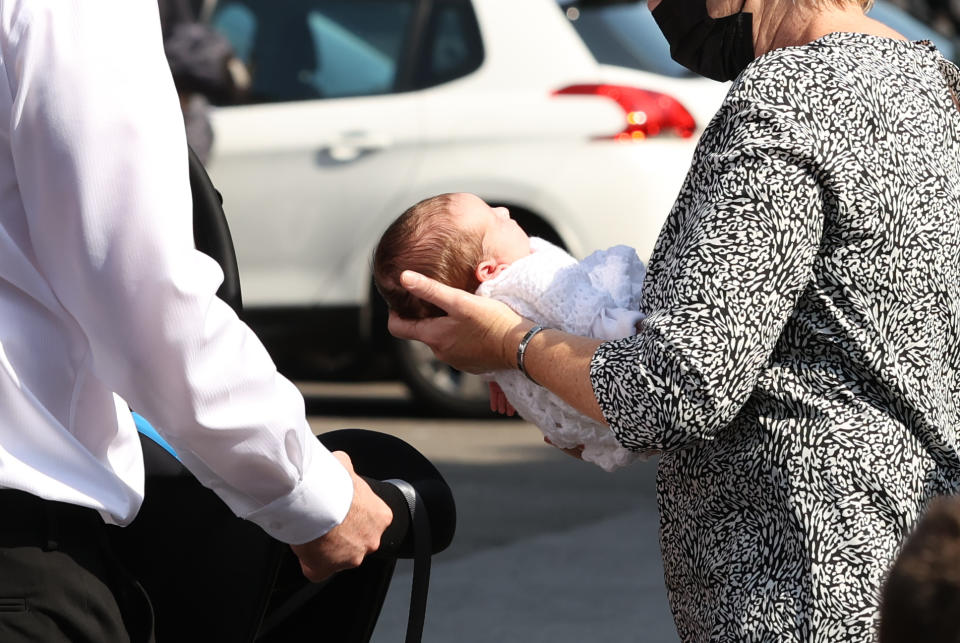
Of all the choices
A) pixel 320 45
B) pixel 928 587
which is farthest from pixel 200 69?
pixel 928 587

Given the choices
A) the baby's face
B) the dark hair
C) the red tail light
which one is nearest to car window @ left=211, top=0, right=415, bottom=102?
the red tail light

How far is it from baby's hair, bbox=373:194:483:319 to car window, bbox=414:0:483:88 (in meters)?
4.54

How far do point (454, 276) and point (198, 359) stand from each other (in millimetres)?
779

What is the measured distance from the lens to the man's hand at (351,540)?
1804mm

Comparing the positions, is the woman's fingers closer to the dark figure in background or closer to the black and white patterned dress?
the black and white patterned dress

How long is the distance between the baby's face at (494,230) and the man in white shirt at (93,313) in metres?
0.74

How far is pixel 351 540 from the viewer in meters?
1.83

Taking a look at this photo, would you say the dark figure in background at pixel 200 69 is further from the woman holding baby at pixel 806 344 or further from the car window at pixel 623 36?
the woman holding baby at pixel 806 344

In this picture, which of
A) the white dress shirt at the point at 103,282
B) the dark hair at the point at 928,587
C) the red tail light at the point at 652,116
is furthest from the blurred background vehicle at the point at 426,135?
the dark hair at the point at 928,587

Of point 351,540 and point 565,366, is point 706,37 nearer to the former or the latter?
point 565,366

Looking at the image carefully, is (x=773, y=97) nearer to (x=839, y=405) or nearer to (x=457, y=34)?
(x=839, y=405)

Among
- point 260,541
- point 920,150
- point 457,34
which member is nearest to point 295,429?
point 260,541

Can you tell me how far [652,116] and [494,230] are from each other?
421 centimetres

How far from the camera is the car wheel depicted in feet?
23.3
